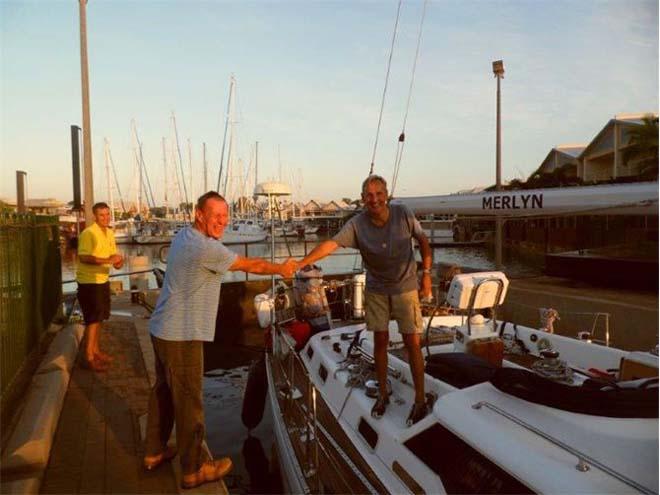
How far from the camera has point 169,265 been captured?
363 centimetres

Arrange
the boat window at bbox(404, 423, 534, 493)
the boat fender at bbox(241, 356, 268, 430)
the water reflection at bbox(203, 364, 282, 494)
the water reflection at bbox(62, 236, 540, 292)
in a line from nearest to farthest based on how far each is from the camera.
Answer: the boat window at bbox(404, 423, 534, 493) → the water reflection at bbox(203, 364, 282, 494) → the boat fender at bbox(241, 356, 268, 430) → the water reflection at bbox(62, 236, 540, 292)

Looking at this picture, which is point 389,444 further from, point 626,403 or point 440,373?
point 626,403

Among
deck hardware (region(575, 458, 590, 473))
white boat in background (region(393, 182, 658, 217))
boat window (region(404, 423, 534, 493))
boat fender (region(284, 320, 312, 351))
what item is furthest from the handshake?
boat fender (region(284, 320, 312, 351))

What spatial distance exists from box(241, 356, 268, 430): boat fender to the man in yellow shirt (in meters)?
2.70

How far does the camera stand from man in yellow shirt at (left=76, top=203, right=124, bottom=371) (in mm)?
6367

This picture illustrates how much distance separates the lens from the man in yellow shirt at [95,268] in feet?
20.9

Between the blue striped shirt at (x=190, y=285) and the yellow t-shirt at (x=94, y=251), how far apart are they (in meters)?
3.18

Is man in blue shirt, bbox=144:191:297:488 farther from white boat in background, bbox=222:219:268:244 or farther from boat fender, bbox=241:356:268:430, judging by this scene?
white boat in background, bbox=222:219:268:244

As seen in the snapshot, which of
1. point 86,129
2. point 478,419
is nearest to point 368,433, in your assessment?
point 478,419

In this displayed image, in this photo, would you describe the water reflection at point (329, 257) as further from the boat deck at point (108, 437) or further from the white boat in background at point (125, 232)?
the boat deck at point (108, 437)

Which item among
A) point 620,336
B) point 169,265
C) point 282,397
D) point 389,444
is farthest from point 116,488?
point 620,336

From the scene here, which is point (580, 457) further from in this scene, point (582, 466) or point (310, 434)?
point (310, 434)

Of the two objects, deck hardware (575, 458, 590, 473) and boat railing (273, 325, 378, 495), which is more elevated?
deck hardware (575, 458, 590, 473)

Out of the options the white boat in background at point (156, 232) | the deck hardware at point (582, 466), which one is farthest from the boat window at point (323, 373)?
the white boat in background at point (156, 232)
